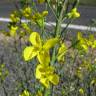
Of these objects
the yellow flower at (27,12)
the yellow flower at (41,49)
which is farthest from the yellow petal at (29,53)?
the yellow flower at (27,12)

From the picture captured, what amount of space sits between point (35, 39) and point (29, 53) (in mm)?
138

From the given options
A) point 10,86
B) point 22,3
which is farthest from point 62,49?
point 10,86

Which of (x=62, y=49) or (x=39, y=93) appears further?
(x=39, y=93)

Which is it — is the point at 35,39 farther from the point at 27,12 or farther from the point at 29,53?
the point at 27,12

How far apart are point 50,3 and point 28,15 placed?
45 centimetres

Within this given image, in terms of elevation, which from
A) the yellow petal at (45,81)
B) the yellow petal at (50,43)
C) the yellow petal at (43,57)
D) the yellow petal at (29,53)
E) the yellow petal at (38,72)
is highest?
the yellow petal at (50,43)

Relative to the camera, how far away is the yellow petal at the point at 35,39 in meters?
2.30

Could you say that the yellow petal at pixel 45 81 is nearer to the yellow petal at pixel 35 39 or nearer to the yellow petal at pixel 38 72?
the yellow petal at pixel 38 72

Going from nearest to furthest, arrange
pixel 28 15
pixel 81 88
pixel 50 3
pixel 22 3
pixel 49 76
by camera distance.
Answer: pixel 49 76 → pixel 50 3 → pixel 28 15 → pixel 22 3 → pixel 81 88

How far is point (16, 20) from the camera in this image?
12.0 feet

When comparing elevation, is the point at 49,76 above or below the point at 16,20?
above

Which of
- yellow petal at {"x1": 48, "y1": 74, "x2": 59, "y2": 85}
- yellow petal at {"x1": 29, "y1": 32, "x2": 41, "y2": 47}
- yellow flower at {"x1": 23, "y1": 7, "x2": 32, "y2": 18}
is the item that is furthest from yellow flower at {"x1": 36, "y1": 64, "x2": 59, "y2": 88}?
yellow flower at {"x1": 23, "y1": 7, "x2": 32, "y2": 18}

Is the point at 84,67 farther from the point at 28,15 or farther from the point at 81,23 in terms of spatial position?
the point at 81,23

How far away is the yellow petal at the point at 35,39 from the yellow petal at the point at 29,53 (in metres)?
0.04
